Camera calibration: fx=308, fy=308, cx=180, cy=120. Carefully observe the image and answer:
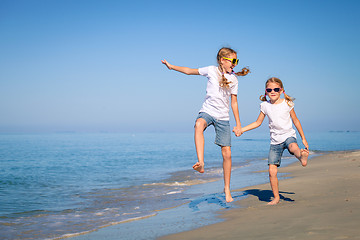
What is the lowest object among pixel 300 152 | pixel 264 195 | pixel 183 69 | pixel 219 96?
pixel 264 195

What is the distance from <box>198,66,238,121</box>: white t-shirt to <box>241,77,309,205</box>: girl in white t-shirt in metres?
0.49

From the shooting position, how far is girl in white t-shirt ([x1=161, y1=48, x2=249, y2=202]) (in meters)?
5.11

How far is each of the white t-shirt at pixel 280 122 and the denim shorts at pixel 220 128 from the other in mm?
714

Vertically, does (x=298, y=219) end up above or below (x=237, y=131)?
below

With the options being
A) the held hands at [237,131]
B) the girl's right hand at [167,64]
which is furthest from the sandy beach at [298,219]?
the girl's right hand at [167,64]

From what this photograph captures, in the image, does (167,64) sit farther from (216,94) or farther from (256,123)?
(256,123)

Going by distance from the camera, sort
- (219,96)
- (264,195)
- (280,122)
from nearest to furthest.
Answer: (280,122) < (219,96) < (264,195)

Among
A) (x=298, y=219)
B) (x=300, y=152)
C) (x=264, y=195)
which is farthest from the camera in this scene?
(x=264, y=195)

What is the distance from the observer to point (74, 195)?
8797mm

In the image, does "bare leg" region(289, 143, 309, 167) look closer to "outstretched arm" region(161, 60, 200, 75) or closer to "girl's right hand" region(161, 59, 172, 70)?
"outstretched arm" region(161, 60, 200, 75)

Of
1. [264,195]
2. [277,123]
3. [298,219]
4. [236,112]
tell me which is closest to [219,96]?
[236,112]

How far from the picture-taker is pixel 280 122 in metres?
5.00

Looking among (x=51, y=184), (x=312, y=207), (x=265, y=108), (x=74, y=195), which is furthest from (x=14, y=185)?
(x=312, y=207)

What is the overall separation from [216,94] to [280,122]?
3.71ft
